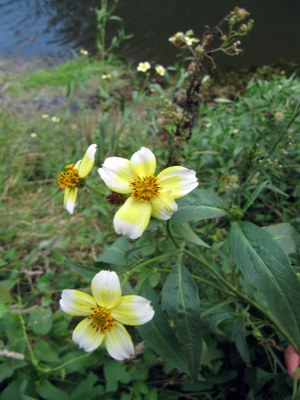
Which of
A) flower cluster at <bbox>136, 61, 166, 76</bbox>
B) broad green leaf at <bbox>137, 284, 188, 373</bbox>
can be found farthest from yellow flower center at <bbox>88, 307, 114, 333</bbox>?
flower cluster at <bbox>136, 61, 166, 76</bbox>

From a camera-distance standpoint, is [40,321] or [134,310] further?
[40,321]

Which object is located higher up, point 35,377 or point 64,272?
point 35,377

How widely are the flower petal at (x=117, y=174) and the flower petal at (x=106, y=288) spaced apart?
0.19m

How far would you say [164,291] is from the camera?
98 centimetres

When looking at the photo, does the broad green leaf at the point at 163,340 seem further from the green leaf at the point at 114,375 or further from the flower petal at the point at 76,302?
the green leaf at the point at 114,375

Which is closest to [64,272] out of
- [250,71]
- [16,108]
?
[16,108]

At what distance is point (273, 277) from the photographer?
810 millimetres

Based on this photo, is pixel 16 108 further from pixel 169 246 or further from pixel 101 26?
pixel 169 246

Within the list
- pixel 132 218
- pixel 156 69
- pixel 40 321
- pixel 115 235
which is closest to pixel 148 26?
pixel 156 69

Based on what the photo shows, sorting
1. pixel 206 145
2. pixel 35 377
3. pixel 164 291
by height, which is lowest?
pixel 35 377

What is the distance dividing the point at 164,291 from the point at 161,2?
5938mm

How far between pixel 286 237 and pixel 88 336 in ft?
2.00

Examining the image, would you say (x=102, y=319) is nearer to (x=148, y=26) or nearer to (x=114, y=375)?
(x=114, y=375)

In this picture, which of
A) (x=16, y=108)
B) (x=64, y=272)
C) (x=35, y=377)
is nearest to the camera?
(x=35, y=377)
